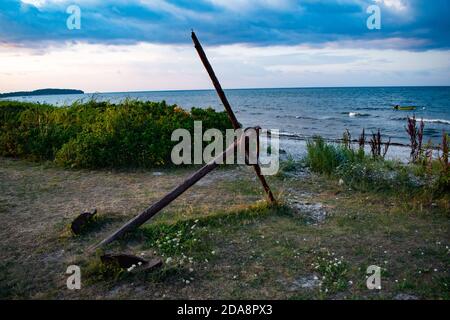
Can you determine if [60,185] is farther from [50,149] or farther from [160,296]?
[160,296]

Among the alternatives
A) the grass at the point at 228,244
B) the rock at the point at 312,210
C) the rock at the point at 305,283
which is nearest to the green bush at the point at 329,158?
the grass at the point at 228,244

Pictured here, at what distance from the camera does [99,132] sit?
9078mm

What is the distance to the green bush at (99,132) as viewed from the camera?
29.0 ft

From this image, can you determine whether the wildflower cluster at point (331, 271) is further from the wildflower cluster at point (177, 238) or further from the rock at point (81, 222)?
the rock at point (81, 222)

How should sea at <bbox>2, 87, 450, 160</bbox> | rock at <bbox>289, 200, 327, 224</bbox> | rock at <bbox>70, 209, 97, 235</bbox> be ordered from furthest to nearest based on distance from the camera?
sea at <bbox>2, 87, 450, 160</bbox>
rock at <bbox>289, 200, 327, 224</bbox>
rock at <bbox>70, 209, 97, 235</bbox>

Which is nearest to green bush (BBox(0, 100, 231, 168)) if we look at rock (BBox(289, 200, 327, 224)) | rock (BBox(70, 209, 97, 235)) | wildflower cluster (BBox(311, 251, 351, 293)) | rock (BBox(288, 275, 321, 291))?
rock (BBox(70, 209, 97, 235))

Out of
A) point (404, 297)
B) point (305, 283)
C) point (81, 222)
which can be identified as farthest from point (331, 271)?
point (81, 222)

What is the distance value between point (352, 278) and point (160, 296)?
80.2 inches

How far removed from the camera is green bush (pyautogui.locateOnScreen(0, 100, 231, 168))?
884 cm

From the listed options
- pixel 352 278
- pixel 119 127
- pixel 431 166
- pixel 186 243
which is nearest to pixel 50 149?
pixel 119 127

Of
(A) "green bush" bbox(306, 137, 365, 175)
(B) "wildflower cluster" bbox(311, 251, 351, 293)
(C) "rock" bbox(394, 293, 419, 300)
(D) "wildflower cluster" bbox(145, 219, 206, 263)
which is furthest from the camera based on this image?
(A) "green bush" bbox(306, 137, 365, 175)

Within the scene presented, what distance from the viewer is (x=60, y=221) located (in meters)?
5.57

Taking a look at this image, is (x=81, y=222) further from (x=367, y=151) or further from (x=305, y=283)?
(x=367, y=151)

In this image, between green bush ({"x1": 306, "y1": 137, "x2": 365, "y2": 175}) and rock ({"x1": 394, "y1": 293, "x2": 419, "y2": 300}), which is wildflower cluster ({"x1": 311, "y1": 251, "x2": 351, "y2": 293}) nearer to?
rock ({"x1": 394, "y1": 293, "x2": 419, "y2": 300})
